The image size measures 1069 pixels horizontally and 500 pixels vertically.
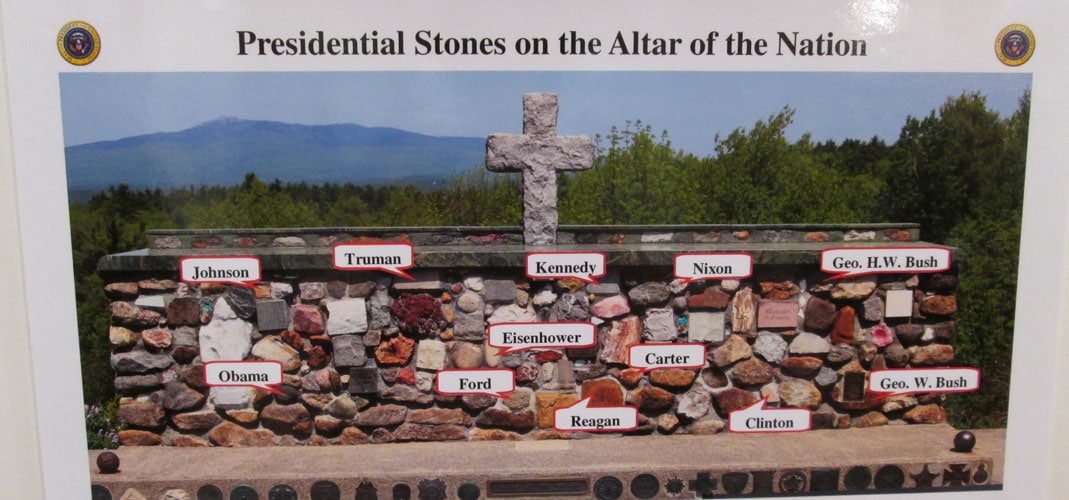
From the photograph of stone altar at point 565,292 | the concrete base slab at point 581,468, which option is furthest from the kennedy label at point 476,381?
the concrete base slab at point 581,468

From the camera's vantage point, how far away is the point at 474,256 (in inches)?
108

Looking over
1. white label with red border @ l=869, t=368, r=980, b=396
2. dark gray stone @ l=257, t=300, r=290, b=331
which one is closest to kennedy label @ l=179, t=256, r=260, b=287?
dark gray stone @ l=257, t=300, r=290, b=331

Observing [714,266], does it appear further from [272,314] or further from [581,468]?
[272,314]

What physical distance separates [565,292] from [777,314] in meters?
1.01

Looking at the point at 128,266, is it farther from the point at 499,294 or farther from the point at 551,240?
the point at 551,240

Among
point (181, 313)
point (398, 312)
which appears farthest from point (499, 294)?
point (181, 313)

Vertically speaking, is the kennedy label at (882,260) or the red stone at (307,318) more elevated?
the kennedy label at (882,260)

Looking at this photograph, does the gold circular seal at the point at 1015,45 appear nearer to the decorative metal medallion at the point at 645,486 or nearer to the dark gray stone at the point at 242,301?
the decorative metal medallion at the point at 645,486

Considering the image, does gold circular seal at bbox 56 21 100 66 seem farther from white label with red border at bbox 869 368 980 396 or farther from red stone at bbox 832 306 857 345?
white label with red border at bbox 869 368 980 396

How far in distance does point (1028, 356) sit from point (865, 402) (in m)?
0.74

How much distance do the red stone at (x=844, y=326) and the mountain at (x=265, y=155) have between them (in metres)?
1.82

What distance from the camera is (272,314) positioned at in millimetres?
2770

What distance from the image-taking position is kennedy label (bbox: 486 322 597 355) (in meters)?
2.81

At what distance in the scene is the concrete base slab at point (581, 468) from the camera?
107 inches
